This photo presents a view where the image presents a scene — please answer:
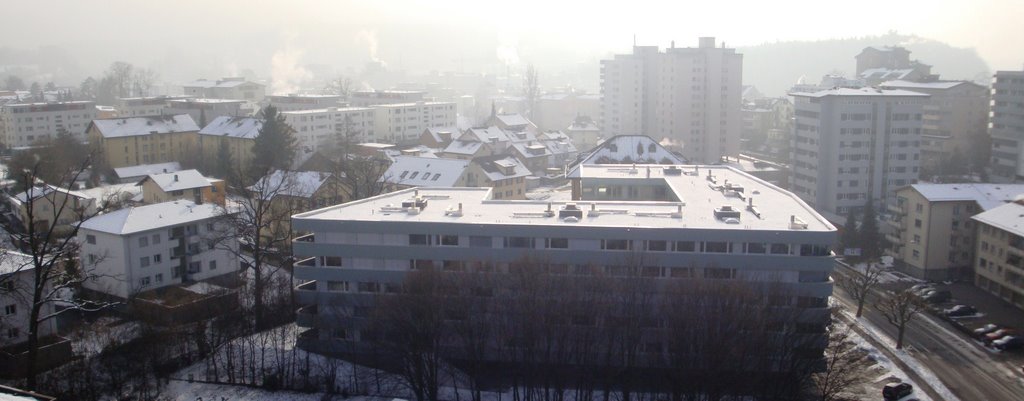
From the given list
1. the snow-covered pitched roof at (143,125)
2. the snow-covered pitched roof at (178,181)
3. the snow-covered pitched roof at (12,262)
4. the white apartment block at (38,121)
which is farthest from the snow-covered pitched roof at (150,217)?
the white apartment block at (38,121)

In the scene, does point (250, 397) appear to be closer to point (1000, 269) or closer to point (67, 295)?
point (67, 295)

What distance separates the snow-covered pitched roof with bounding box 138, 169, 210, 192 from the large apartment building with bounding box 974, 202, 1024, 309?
61.0 feet

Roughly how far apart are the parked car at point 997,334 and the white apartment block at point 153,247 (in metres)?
14.1

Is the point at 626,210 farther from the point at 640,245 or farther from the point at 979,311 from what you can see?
the point at 979,311

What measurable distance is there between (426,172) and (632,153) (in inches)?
238

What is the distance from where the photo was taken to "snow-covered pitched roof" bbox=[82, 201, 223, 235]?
660 inches

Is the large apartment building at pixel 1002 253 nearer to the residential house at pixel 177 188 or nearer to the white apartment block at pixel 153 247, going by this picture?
the white apartment block at pixel 153 247

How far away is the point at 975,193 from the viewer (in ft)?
62.7

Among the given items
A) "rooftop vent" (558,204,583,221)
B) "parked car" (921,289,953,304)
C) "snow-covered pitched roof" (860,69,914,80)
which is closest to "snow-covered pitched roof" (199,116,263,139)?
"rooftop vent" (558,204,583,221)

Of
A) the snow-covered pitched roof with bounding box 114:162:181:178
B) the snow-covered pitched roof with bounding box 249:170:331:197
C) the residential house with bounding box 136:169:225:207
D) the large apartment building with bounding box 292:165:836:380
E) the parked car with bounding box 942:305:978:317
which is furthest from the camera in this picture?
the snow-covered pitched roof with bounding box 114:162:181:178

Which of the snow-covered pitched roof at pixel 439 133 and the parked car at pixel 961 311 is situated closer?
the parked car at pixel 961 311

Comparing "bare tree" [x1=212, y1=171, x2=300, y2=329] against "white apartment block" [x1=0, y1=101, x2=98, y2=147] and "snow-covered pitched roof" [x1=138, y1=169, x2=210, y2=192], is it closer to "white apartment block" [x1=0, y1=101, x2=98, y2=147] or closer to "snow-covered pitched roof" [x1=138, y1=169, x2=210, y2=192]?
"snow-covered pitched roof" [x1=138, y1=169, x2=210, y2=192]

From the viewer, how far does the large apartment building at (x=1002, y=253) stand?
1666 centimetres

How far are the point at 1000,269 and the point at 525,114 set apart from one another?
4107cm
